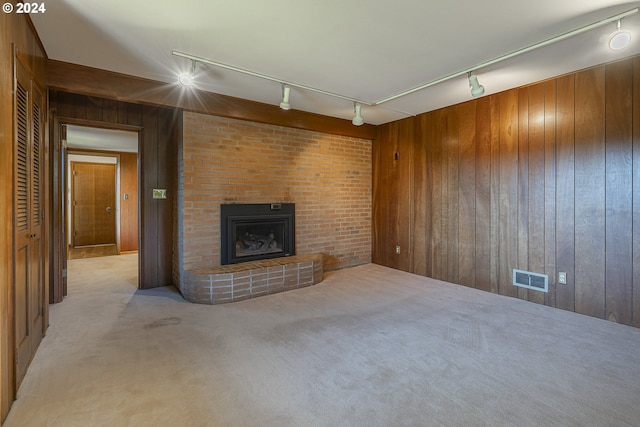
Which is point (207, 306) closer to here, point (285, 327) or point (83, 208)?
point (285, 327)

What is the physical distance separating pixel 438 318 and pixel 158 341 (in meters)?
2.50

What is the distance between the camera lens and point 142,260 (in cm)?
392

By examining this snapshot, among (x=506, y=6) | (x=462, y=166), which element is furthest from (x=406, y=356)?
(x=462, y=166)

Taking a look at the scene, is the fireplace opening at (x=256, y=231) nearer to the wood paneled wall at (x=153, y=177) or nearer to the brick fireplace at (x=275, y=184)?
the brick fireplace at (x=275, y=184)

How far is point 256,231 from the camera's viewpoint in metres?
4.21

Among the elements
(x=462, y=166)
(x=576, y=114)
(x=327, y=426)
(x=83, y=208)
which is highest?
(x=576, y=114)

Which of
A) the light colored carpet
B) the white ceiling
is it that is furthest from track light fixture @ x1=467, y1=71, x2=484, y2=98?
the light colored carpet

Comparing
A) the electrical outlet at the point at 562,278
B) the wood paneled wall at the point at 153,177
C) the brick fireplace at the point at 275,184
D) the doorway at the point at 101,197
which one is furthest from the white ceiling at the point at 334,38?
the doorway at the point at 101,197

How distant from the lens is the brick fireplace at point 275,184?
3.63 m

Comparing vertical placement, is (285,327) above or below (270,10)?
below

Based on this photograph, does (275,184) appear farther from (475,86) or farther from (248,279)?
(475,86)

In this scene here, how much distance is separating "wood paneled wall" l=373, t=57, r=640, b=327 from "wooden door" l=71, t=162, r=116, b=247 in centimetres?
722

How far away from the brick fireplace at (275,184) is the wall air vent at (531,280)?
236cm

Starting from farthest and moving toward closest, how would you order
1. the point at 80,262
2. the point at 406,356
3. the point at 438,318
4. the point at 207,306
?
1. the point at 80,262
2. the point at 207,306
3. the point at 438,318
4. the point at 406,356
